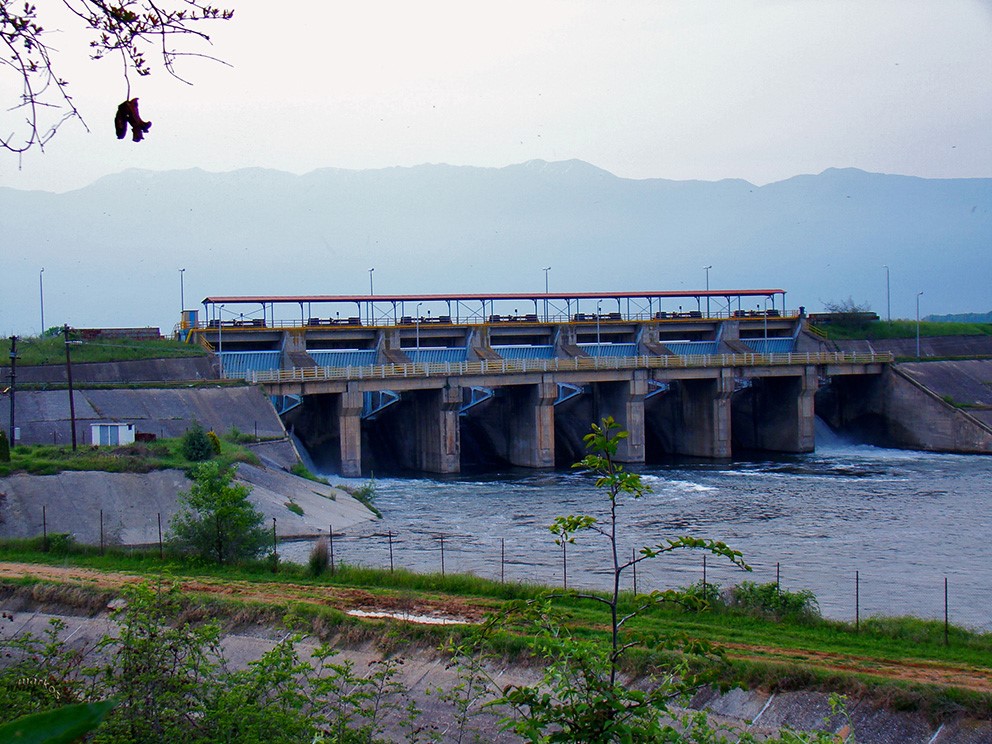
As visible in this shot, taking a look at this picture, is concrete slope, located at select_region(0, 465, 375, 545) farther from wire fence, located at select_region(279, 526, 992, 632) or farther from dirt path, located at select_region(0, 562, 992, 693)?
dirt path, located at select_region(0, 562, 992, 693)

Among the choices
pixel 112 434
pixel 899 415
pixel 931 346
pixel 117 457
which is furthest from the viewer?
pixel 931 346

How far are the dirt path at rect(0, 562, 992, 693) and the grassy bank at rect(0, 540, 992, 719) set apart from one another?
0.13ft

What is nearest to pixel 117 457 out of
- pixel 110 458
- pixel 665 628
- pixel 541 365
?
pixel 110 458

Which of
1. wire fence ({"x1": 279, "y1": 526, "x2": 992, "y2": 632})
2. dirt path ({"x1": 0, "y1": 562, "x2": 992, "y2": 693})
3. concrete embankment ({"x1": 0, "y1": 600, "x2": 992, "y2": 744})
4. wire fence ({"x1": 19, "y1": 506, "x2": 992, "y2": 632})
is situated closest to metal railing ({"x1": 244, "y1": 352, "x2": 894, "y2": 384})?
wire fence ({"x1": 19, "y1": 506, "x2": 992, "y2": 632})

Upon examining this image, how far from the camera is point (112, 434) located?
141 feet

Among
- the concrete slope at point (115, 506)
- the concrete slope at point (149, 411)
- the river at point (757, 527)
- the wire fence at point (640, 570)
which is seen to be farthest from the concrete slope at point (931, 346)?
the concrete slope at point (115, 506)

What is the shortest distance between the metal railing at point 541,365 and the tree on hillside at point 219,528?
97.0 feet

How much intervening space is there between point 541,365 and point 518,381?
2.03 m

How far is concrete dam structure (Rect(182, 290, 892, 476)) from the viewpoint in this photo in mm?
58594

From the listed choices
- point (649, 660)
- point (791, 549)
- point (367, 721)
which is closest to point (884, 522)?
point (791, 549)

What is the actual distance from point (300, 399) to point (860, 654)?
43255 millimetres

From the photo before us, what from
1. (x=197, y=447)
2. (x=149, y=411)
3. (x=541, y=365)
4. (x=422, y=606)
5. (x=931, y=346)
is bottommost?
(x=422, y=606)

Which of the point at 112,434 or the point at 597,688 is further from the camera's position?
the point at 112,434

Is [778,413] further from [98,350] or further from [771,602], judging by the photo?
[771,602]
